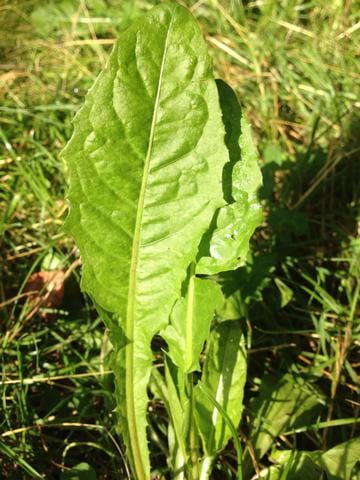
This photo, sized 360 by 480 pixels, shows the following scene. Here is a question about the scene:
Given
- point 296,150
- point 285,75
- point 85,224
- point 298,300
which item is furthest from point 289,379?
point 285,75

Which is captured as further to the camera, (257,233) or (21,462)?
(257,233)

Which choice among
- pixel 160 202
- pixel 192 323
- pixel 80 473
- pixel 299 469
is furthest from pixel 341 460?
pixel 160 202

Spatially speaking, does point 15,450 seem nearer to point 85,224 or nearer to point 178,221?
point 85,224

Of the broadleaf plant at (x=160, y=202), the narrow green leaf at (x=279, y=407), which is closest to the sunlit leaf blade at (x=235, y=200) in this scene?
the broadleaf plant at (x=160, y=202)

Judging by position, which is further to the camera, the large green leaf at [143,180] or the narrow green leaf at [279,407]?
the narrow green leaf at [279,407]

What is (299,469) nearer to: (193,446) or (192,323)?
(193,446)

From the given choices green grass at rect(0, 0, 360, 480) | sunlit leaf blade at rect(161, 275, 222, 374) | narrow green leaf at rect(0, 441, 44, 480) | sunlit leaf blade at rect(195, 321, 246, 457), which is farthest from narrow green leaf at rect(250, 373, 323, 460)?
narrow green leaf at rect(0, 441, 44, 480)

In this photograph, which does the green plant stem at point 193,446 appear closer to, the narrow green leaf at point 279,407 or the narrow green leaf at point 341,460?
the narrow green leaf at point 279,407
